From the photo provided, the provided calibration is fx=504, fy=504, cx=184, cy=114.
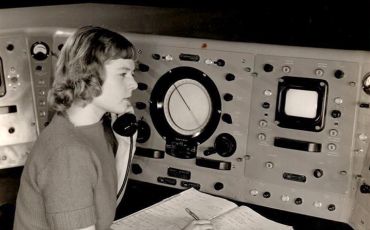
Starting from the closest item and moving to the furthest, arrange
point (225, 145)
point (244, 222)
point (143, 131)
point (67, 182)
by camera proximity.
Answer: point (67, 182) → point (244, 222) → point (225, 145) → point (143, 131)

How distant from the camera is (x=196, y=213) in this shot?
1849mm

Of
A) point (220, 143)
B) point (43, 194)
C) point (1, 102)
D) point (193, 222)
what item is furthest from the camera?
point (1, 102)

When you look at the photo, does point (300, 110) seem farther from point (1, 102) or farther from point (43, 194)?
point (1, 102)

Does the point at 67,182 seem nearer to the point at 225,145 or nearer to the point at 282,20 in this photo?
the point at 225,145

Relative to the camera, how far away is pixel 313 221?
193 centimetres

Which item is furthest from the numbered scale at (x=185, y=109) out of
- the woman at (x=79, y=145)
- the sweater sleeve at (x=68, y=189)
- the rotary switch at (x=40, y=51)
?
the sweater sleeve at (x=68, y=189)

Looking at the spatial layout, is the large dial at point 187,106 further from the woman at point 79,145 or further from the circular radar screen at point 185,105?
the woman at point 79,145

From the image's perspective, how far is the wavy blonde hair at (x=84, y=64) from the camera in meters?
1.60

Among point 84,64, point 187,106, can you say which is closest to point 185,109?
point 187,106

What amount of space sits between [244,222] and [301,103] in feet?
1.62

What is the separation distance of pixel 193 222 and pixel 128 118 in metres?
0.59

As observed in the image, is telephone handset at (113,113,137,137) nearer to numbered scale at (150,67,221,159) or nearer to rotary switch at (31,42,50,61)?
numbered scale at (150,67,221,159)

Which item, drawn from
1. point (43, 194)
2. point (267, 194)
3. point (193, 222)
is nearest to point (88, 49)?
point (43, 194)

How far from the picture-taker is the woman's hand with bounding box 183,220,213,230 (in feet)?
5.28
